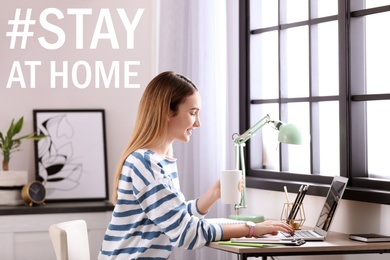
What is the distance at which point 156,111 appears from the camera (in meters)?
2.65

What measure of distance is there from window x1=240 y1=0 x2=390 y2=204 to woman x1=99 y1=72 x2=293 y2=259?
798mm

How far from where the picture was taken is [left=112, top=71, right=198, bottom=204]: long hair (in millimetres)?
2641

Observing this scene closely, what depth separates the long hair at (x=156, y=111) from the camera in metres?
2.64

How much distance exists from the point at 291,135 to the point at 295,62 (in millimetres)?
759

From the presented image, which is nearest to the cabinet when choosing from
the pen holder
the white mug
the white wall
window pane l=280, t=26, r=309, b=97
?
the white wall

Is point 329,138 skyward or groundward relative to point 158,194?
skyward

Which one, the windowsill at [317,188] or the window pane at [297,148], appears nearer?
the windowsill at [317,188]

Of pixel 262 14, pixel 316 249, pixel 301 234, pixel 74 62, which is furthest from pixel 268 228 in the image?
pixel 74 62

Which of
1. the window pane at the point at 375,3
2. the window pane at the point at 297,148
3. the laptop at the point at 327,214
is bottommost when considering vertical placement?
the laptop at the point at 327,214

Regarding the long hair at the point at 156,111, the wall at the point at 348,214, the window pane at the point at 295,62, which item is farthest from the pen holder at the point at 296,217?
the long hair at the point at 156,111

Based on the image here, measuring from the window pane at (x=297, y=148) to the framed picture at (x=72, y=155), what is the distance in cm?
115

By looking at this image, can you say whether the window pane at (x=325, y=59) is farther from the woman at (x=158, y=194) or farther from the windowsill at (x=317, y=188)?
the woman at (x=158, y=194)

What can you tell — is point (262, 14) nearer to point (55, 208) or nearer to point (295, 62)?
point (295, 62)

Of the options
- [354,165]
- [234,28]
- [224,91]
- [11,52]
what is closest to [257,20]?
[234,28]
